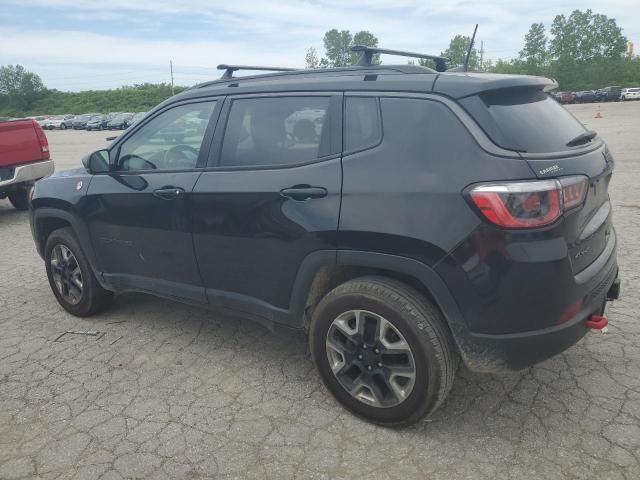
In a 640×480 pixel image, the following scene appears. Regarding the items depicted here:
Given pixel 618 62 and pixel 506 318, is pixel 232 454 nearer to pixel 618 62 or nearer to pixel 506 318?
pixel 506 318

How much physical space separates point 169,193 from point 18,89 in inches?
4530

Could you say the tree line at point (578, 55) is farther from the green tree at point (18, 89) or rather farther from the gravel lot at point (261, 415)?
the gravel lot at point (261, 415)

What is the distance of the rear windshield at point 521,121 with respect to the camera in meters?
2.55

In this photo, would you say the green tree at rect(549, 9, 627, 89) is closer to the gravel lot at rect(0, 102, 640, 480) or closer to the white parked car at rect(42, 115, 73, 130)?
the white parked car at rect(42, 115, 73, 130)

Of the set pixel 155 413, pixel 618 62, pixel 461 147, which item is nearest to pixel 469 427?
pixel 461 147

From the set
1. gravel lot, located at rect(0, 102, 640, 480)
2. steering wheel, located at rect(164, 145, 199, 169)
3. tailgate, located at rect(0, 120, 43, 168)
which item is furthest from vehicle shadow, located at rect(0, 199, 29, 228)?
steering wheel, located at rect(164, 145, 199, 169)

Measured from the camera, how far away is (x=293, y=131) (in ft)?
10.3

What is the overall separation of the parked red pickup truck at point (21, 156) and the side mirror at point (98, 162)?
5051 mm

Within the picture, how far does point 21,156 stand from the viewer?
8.53m

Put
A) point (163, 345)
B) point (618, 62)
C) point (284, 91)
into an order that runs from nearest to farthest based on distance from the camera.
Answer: point (284, 91) → point (163, 345) → point (618, 62)

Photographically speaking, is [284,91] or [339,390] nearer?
[339,390]

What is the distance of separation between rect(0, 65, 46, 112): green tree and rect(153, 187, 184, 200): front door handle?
4352 inches

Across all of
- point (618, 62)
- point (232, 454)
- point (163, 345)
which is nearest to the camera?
point (232, 454)

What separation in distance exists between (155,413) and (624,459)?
2.37m
